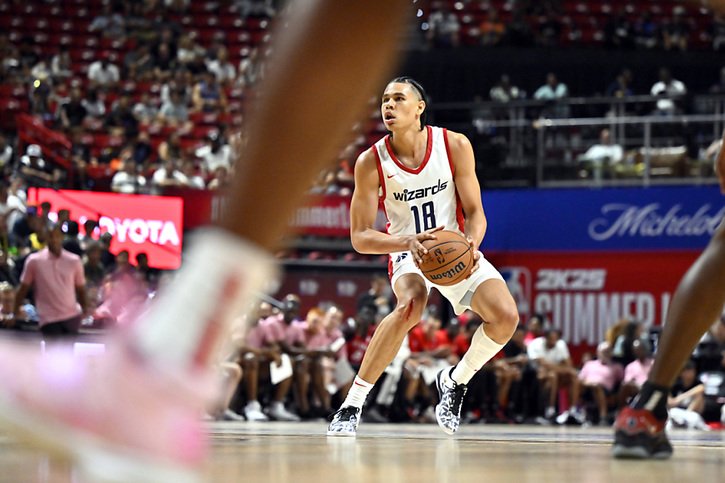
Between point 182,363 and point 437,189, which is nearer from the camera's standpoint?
point 182,363

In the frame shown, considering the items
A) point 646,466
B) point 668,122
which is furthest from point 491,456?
point 668,122

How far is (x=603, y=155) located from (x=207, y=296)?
52.5 ft

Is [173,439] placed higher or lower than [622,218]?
lower

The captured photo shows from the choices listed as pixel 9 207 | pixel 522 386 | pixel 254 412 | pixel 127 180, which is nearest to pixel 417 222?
pixel 254 412

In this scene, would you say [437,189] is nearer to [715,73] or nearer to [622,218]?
[622,218]

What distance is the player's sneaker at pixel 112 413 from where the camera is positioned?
4.40 ft

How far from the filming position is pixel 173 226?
52.0 feet

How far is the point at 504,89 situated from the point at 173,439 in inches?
823

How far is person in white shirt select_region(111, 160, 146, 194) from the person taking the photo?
16.2 m

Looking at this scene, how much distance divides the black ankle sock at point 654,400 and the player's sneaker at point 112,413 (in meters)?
1.92

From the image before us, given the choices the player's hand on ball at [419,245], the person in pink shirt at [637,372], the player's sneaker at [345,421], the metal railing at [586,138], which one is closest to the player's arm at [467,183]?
the player's hand on ball at [419,245]

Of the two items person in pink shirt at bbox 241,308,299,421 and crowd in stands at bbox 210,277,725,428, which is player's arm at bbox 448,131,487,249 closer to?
crowd in stands at bbox 210,277,725,428

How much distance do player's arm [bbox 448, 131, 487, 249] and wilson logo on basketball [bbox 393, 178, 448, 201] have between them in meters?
0.10

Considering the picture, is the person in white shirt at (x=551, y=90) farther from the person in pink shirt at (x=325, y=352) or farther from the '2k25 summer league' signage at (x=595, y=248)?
the person in pink shirt at (x=325, y=352)
